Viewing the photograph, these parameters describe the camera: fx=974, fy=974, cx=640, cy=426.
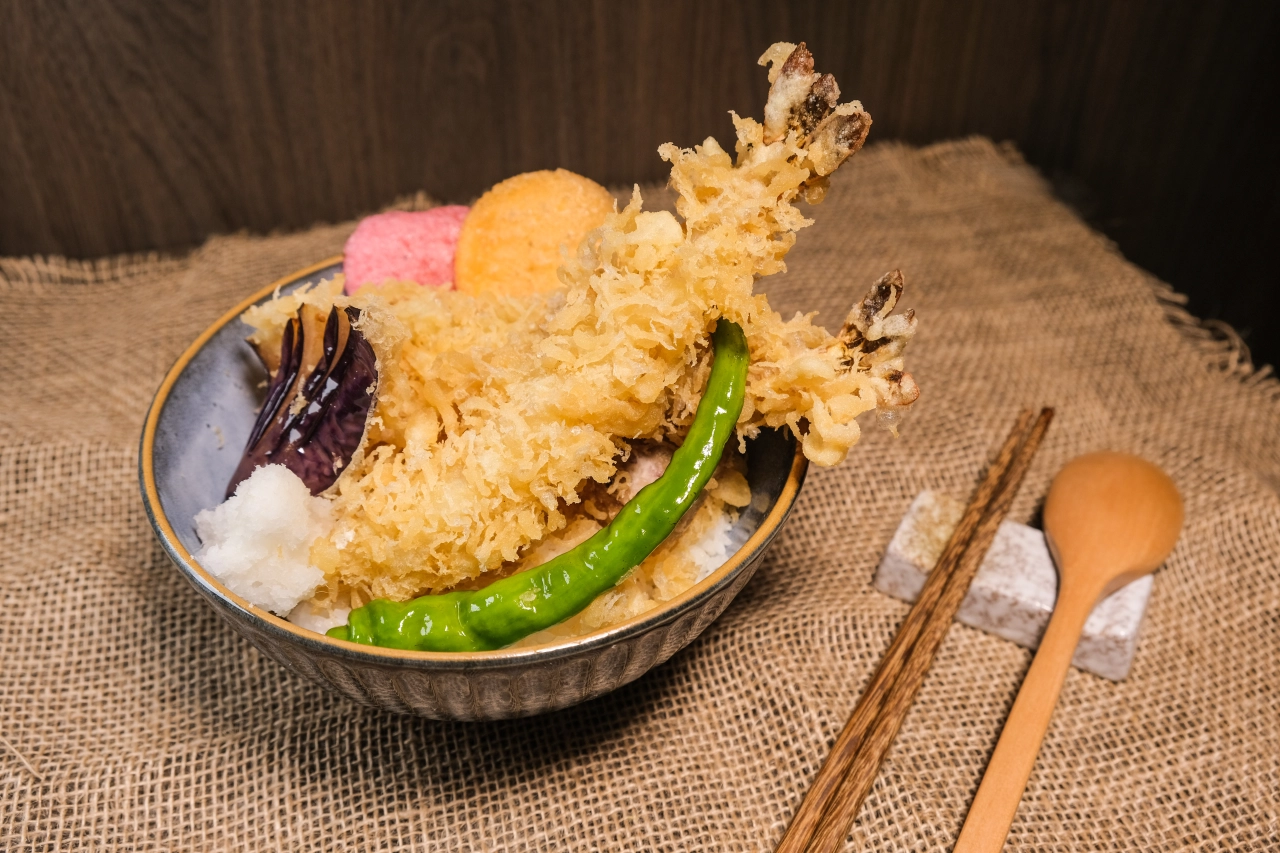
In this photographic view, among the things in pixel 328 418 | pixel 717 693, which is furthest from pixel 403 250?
pixel 717 693

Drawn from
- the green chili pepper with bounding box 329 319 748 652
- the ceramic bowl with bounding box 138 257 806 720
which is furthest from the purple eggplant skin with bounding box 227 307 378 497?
the green chili pepper with bounding box 329 319 748 652

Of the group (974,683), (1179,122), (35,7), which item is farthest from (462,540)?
(1179,122)

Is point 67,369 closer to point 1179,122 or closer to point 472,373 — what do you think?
point 472,373


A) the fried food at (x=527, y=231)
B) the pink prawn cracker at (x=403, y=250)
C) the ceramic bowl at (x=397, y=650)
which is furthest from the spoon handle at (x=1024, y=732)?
the pink prawn cracker at (x=403, y=250)

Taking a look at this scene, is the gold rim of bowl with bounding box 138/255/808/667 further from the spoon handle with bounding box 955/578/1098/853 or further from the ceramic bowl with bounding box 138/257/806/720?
the spoon handle with bounding box 955/578/1098/853

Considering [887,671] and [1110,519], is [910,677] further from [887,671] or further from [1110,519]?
[1110,519]

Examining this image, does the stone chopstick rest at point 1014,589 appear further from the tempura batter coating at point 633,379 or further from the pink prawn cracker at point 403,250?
the pink prawn cracker at point 403,250

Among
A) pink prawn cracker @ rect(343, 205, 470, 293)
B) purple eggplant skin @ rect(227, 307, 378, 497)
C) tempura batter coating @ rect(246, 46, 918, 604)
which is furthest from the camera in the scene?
pink prawn cracker @ rect(343, 205, 470, 293)
